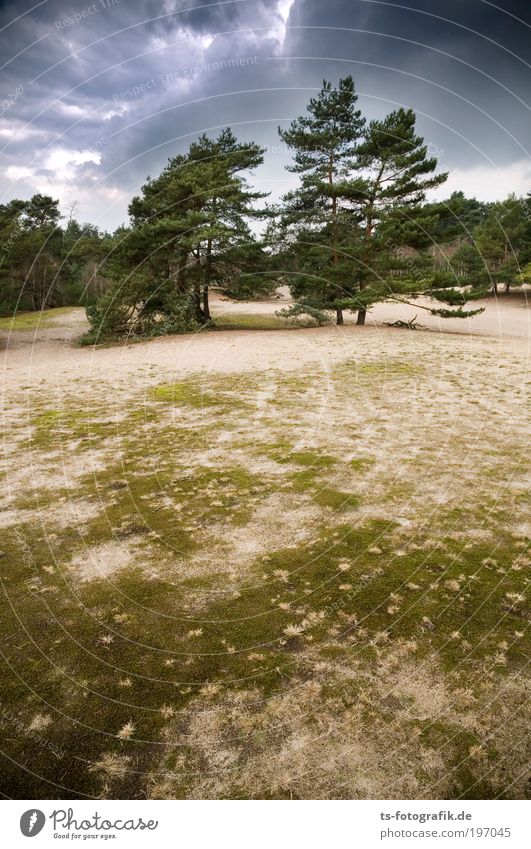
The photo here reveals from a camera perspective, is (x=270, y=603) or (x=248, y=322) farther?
(x=248, y=322)

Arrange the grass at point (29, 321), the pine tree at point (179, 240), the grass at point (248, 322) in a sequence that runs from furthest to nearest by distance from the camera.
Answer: the grass at point (29, 321), the grass at point (248, 322), the pine tree at point (179, 240)

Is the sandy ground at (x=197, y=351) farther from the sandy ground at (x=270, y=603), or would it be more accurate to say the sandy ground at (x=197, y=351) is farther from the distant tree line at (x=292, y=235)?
the sandy ground at (x=270, y=603)

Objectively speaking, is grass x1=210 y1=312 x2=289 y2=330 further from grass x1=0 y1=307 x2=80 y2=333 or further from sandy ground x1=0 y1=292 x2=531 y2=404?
grass x1=0 y1=307 x2=80 y2=333

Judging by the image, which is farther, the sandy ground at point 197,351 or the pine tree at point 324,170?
the pine tree at point 324,170

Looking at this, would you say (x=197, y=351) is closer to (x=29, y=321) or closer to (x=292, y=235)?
(x=292, y=235)

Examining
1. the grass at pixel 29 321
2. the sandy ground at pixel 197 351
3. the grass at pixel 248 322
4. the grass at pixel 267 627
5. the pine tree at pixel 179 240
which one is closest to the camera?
the grass at pixel 267 627

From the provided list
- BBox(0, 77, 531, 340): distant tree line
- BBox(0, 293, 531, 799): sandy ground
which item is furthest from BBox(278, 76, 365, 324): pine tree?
BBox(0, 293, 531, 799): sandy ground

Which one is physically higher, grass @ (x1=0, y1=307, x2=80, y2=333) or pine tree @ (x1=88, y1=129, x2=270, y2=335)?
pine tree @ (x1=88, y1=129, x2=270, y2=335)

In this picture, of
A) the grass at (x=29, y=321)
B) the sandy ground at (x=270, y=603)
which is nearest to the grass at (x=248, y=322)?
the grass at (x=29, y=321)

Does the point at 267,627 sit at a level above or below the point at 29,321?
below

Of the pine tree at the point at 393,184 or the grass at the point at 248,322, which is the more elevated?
the pine tree at the point at 393,184

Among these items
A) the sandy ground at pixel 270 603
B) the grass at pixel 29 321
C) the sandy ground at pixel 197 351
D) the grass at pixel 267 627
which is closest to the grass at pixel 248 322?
the sandy ground at pixel 197 351

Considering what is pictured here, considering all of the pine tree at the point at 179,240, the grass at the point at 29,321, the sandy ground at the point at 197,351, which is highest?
the pine tree at the point at 179,240

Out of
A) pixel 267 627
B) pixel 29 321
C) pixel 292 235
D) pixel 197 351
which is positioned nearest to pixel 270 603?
pixel 267 627
